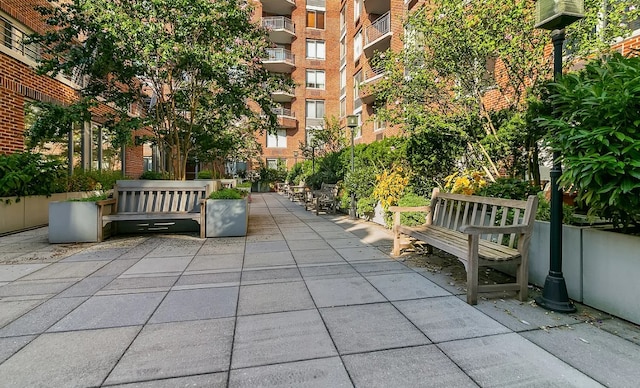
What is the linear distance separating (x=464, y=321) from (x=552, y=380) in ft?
2.79

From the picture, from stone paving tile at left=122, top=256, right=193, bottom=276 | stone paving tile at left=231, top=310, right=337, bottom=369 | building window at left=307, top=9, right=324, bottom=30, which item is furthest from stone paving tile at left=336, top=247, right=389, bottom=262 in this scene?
building window at left=307, top=9, right=324, bottom=30

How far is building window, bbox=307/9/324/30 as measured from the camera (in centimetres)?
3027

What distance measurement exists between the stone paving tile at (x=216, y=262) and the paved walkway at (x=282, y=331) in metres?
0.06

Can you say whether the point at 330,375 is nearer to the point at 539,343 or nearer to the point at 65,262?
the point at 539,343

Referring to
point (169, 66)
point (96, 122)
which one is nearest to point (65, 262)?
point (169, 66)

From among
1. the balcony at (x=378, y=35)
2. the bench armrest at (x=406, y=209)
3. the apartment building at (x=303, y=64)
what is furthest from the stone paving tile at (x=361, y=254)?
the apartment building at (x=303, y=64)

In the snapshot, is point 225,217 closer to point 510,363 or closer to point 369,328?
point 369,328

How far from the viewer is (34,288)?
145 inches

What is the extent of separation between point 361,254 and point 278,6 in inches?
1185

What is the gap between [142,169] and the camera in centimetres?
1716

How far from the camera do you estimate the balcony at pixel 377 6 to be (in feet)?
61.4

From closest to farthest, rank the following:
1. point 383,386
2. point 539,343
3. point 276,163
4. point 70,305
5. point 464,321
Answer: point 383,386 < point 539,343 < point 464,321 < point 70,305 < point 276,163

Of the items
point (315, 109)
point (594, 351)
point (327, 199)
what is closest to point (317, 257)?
point (594, 351)

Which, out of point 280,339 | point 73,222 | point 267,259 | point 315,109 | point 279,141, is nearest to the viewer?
point 280,339
